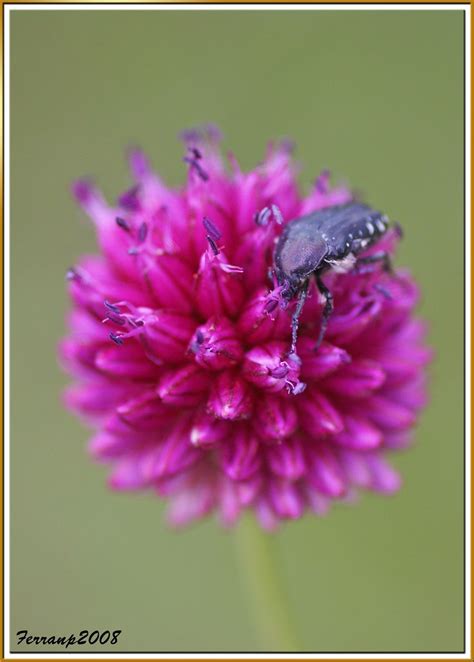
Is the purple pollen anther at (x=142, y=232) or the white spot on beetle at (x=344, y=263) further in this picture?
the purple pollen anther at (x=142, y=232)

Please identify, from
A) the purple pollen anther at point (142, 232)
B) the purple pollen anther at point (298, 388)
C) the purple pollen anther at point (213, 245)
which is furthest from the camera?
the purple pollen anther at point (142, 232)

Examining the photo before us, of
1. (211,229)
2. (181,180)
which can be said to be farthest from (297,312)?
(181,180)

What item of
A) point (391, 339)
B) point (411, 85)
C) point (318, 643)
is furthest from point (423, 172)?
point (318, 643)

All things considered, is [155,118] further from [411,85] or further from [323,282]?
[323,282]

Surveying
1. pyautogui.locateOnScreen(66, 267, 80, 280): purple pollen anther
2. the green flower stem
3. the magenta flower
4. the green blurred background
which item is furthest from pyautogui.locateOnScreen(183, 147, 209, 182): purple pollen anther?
the green blurred background
